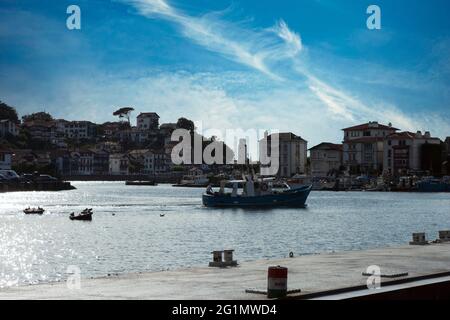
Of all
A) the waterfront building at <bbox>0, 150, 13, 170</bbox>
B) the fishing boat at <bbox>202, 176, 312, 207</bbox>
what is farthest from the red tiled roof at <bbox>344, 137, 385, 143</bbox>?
the fishing boat at <bbox>202, 176, 312, 207</bbox>

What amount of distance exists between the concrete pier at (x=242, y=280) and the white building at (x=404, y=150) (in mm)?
167810

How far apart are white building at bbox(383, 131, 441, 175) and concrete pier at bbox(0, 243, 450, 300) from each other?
551ft

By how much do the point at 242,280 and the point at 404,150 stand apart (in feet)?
572

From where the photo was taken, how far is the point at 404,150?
184 meters

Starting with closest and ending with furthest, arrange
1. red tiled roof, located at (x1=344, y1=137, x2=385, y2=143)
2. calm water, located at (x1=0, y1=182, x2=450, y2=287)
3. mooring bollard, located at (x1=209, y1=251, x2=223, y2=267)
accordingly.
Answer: mooring bollard, located at (x1=209, y1=251, x2=223, y2=267), calm water, located at (x1=0, y1=182, x2=450, y2=287), red tiled roof, located at (x1=344, y1=137, x2=385, y2=143)

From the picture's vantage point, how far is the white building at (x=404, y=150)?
18412 cm

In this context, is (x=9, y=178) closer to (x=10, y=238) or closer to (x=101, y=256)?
(x=10, y=238)

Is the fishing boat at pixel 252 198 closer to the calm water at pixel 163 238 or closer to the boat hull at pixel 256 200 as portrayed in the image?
the boat hull at pixel 256 200

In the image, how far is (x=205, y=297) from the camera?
516 inches

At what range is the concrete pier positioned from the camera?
43.6ft

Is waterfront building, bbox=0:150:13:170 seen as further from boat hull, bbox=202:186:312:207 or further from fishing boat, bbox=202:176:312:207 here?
boat hull, bbox=202:186:312:207

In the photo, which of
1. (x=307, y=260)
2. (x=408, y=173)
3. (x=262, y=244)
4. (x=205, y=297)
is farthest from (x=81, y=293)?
(x=408, y=173)

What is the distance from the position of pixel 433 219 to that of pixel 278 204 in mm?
23507

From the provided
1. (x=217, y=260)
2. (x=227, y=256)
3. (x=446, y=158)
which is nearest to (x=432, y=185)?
(x=446, y=158)
